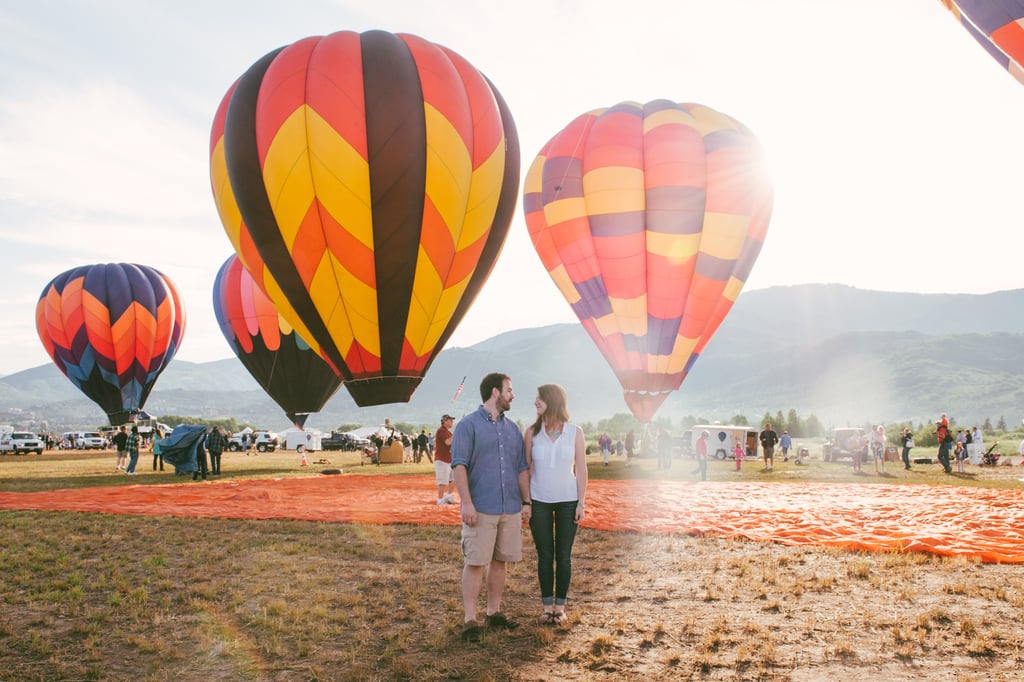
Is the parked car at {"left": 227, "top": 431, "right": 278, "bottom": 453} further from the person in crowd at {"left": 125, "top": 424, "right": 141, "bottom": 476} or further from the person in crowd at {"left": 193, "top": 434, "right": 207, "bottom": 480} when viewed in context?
the person in crowd at {"left": 193, "top": 434, "right": 207, "bottom": 480}

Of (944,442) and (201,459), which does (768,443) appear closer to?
(944,442)

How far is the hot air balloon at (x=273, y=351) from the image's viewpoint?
20.3 meters

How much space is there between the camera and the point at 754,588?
217 inches

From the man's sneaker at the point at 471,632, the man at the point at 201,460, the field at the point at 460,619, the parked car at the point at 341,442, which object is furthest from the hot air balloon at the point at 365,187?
A: the parked car at the point at 341,442

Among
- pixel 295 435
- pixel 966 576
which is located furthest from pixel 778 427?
pixel 966 576

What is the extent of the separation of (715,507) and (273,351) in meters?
13.8

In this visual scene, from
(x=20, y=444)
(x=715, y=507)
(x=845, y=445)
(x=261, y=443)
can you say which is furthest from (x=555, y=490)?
(x=261, y=443)

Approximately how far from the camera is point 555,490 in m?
4.79

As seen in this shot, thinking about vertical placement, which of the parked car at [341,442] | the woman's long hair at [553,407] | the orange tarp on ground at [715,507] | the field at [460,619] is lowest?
the parked car at [341,442]

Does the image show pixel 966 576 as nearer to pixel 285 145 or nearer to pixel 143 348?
pixel 285 145

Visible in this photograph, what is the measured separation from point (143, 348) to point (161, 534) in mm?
18446

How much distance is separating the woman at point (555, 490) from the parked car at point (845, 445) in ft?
56.8

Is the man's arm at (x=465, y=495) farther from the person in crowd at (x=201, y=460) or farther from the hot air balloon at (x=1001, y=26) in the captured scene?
the person in crowd at (x=201, y=460)

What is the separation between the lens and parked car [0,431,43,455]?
3516cm
